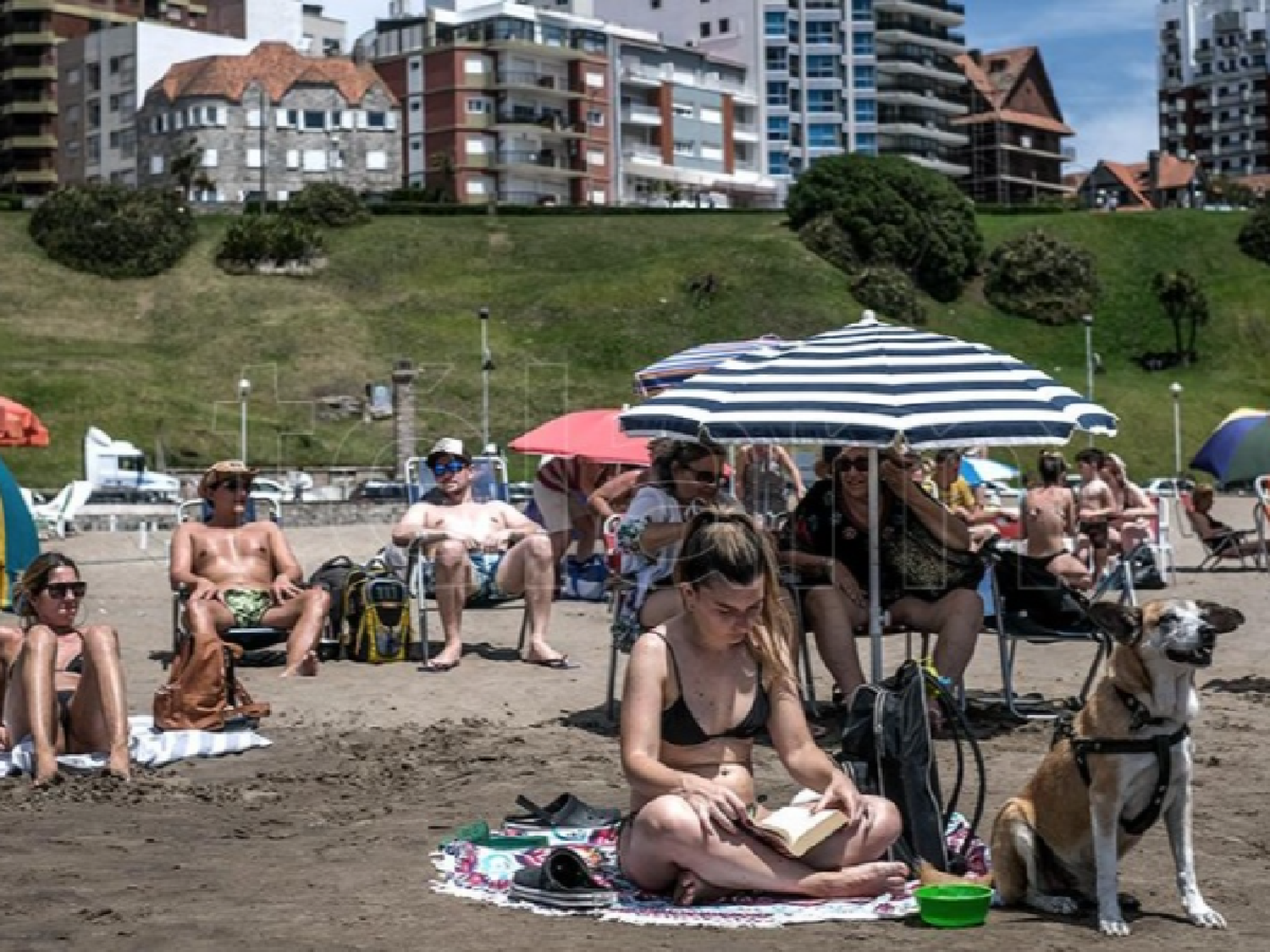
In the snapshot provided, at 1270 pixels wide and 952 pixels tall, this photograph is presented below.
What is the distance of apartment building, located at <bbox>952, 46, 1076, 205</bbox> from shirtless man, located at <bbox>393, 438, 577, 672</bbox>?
111 metres

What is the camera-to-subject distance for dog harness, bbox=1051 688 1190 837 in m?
5.00

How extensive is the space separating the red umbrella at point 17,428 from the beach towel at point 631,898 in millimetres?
12502

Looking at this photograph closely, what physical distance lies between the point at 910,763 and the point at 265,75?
92544 mm

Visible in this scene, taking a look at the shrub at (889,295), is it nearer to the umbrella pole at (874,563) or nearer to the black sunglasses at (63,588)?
the umbrella pole at (874,563)

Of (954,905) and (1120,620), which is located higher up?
(1120,620)

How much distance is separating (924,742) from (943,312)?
232 ft

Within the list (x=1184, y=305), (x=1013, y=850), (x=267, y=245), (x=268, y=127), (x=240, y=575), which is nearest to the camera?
(x=1013, y=850)

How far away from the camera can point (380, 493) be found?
41562 millimetres

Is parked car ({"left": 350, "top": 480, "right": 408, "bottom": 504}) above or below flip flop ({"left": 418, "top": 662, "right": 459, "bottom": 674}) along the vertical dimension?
above

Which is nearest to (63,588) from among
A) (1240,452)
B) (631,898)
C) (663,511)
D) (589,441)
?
(663,511)

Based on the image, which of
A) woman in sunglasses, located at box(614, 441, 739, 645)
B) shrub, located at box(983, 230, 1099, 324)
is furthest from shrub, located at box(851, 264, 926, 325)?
woman in sunglasses, located at box(614, 441, 739, 645)

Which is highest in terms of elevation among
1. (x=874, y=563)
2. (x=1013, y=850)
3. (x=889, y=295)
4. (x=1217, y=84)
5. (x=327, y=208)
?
(x=1217, y=84)

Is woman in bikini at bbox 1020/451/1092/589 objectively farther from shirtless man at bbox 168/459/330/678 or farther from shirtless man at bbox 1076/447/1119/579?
shirtless man at bbox 168/459/330/678

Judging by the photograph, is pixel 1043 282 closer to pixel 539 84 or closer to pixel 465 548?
pixel 539 84
